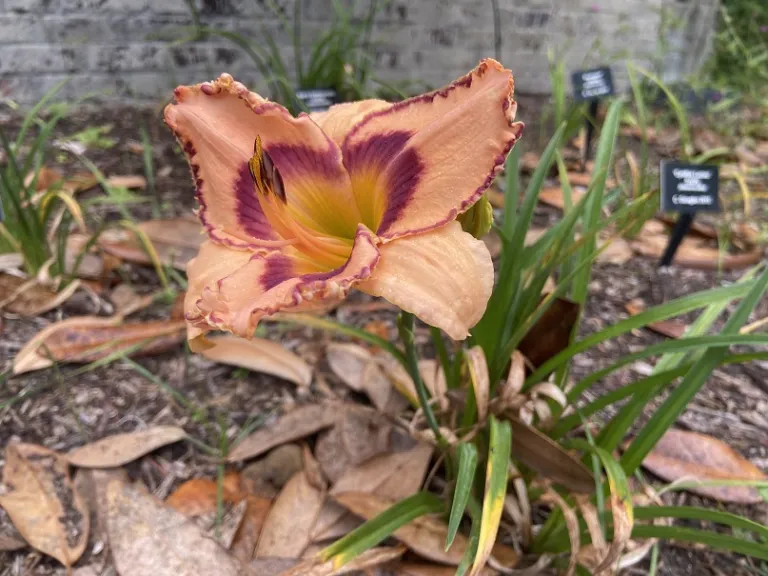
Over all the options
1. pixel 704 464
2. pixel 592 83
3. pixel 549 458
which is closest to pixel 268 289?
pixel 549 458

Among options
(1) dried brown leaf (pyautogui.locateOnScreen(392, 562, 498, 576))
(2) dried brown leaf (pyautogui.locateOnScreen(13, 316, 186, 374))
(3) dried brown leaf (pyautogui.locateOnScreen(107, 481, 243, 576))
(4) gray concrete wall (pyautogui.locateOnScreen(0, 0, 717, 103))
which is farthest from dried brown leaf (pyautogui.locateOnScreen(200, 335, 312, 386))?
(4) gray concrete wall (pyautogui.locateOnScreen(0, 0, 717, 103))

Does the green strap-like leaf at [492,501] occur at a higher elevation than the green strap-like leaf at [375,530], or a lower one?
higher

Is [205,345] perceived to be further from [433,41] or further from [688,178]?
[433,41]

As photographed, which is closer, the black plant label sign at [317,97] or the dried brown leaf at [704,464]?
the dried brown leaf at [704,464]

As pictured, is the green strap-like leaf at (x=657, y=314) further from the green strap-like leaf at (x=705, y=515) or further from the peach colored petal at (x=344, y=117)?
the peach colored petal at (x=344, y=117)

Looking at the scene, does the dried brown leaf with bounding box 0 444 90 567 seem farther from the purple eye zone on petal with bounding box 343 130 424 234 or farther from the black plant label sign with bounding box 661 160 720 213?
the black plant label sign with bounding box 661 160 720 213

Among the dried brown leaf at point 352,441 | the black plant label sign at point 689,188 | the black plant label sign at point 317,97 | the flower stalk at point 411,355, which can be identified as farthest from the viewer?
the black plant label sign at point 317,97

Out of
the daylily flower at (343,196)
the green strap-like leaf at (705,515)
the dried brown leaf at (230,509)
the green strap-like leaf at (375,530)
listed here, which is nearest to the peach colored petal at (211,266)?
the daylily flower at (343,196)
